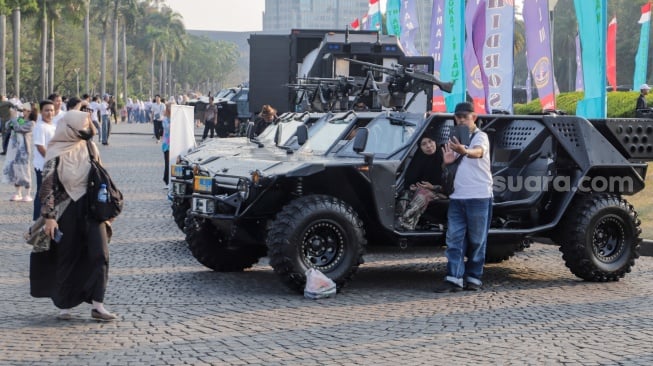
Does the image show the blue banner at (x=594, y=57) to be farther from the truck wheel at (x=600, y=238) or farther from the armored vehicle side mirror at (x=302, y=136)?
the armored vehicle side mirror at (x=302, y=136)

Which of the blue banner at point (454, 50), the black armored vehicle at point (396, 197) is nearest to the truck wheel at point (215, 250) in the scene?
the black armored vehicle at point (396, 197)

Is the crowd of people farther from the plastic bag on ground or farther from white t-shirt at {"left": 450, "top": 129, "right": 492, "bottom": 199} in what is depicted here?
white t-shirt at {"left": 450, "top": 129, "right": 492, "bottom": 199}

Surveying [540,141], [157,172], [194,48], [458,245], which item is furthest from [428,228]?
[194,48]

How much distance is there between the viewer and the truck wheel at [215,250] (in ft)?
39.7

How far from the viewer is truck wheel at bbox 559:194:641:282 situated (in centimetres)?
1184

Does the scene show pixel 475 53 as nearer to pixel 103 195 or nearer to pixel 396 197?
pixel 396 197

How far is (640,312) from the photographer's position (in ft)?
32.9

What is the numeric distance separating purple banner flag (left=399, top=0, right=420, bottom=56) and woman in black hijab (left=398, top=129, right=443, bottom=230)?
24.7 m

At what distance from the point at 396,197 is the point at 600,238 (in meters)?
2.23

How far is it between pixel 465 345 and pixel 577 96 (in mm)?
29302

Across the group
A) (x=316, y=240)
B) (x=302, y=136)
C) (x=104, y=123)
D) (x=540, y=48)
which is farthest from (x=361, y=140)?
(x=104, y=123)

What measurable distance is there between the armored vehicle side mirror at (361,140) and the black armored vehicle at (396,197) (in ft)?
0.04

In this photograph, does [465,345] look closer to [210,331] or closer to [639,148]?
[210,331]

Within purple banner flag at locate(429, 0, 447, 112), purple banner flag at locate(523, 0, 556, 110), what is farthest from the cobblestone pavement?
purple banner flag at locate(429, 0, 447, 112)
